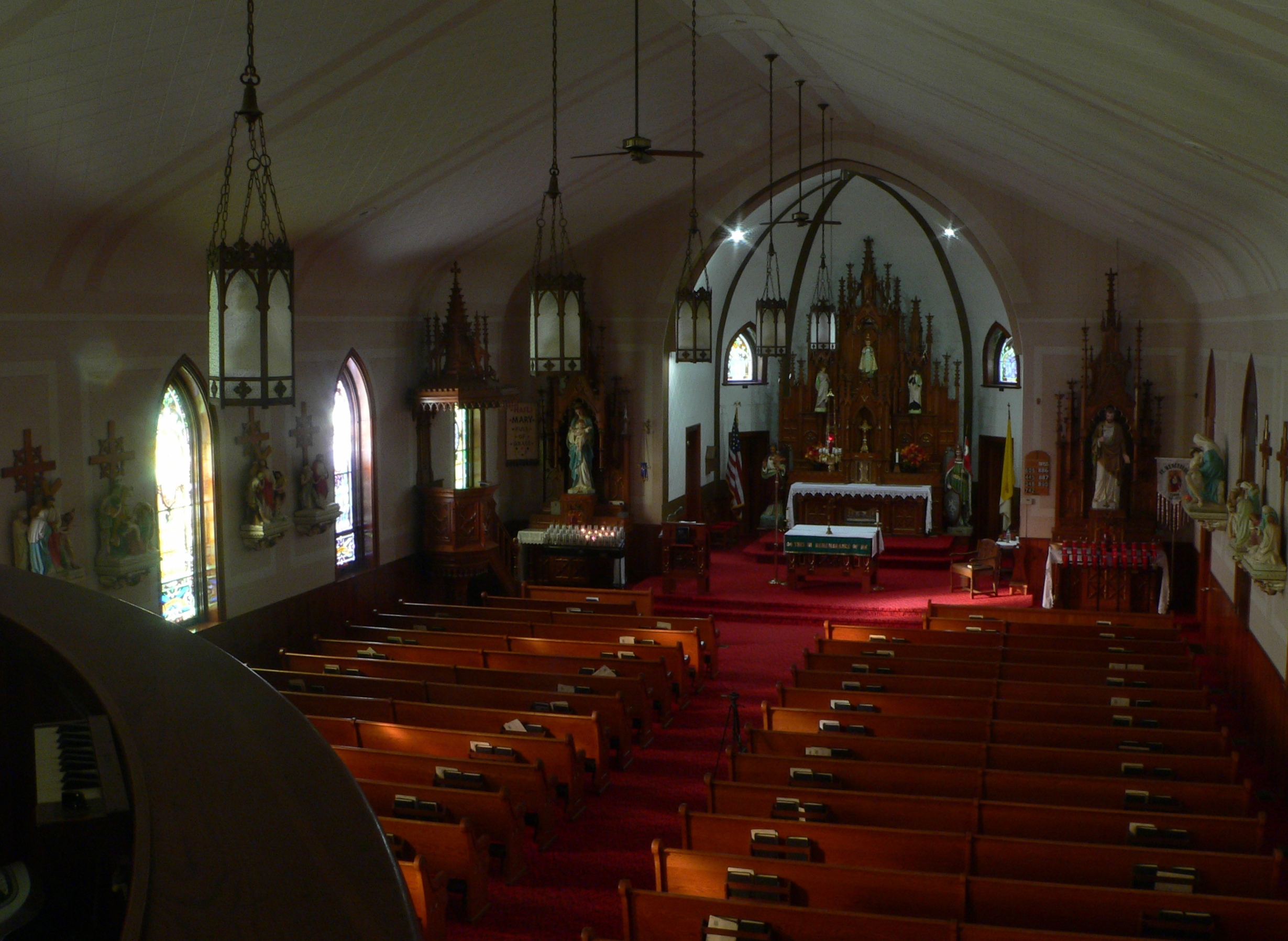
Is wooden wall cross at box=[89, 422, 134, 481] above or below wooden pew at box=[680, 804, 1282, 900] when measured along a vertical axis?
above

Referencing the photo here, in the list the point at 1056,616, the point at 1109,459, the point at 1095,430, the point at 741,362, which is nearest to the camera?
the point at 1056,616

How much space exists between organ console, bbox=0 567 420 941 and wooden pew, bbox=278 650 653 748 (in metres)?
7.53

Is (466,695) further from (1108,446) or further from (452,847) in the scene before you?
(1108,446)

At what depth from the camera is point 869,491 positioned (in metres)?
21.4

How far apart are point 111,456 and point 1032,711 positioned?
8109mm

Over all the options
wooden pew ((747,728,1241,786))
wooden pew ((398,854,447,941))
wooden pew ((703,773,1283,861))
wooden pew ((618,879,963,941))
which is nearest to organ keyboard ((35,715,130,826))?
wooden pew ((618,879,963,941))

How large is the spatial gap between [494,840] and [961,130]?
8757 mm

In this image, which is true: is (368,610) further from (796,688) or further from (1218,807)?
(1218,807)

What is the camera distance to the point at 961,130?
12578 mm

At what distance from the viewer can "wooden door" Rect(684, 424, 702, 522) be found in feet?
67.7

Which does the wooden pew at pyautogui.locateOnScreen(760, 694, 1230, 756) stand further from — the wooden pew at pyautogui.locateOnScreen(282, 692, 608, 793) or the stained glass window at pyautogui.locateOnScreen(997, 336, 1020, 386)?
the stained glass window at pyautogui.locateOnScreen(997, 336, 1020, 386)

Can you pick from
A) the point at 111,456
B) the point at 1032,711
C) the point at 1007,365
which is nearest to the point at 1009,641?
the point at 1032,711

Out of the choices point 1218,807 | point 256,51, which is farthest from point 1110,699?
point 256,51

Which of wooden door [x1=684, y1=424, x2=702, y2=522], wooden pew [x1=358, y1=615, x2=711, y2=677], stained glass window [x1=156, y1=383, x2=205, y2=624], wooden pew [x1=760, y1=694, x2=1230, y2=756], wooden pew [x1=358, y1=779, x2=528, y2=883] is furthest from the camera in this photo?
wooden door [x1=684, y1=424, x2=702, y2=522]
